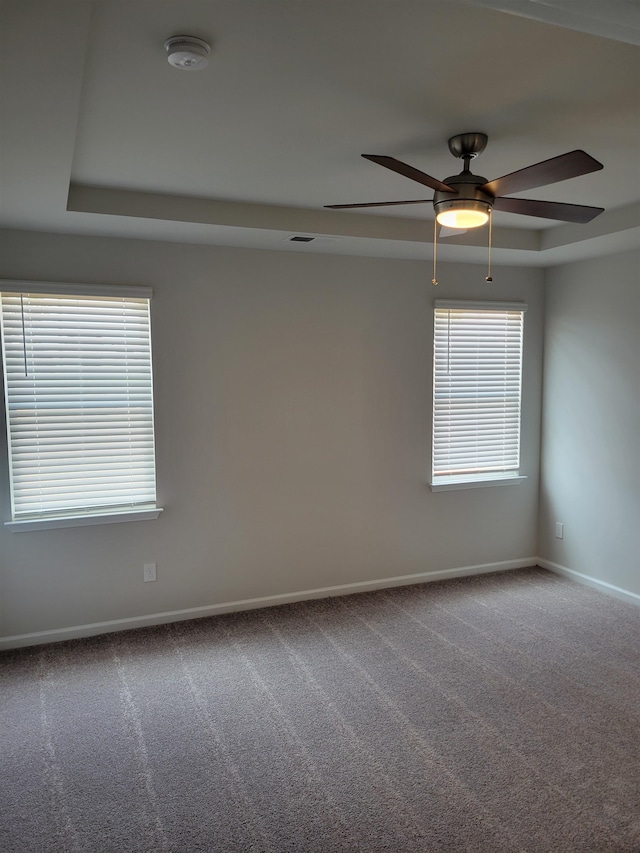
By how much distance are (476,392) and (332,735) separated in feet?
9.54

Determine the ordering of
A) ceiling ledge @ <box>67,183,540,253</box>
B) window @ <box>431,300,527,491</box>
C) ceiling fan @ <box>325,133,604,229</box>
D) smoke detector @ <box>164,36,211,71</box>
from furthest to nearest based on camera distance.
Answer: window @ <box>431,300,527,491</box>
ceiling ledge @ <box>67,183,540,253</box>
ceiling fan @ <box>325,133,604,229</box>
smoke detector @ <box>164,36,211,71</box>

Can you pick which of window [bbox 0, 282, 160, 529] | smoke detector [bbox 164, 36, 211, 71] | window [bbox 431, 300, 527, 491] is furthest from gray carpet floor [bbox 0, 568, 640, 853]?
smoke detector [bbox 164, 36, 211, 71]

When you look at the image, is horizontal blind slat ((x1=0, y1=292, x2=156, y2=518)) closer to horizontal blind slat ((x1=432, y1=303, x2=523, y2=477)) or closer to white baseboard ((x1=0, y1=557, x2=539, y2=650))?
white baseboard ((x1=0, y1=557, x2=539, y2=650))

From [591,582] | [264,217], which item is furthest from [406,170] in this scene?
[591,582]

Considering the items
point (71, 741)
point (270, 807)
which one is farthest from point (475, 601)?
point (71, 741)

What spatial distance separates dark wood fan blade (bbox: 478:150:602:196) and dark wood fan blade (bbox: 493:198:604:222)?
13cm

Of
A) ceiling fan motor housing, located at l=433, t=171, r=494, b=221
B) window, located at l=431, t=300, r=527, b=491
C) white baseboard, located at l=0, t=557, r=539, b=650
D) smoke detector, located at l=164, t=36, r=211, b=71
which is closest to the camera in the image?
smoke detector, located at l=164, t=36, r=211, b=71

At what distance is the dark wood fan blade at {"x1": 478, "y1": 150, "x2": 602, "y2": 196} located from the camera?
1983 millimetres

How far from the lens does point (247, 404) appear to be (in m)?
4.07

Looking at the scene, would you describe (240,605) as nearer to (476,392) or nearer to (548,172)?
(476,392)

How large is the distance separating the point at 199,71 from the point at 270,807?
2637mm

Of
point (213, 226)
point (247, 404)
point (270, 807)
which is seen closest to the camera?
point (270, 807)

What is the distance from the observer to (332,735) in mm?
2738

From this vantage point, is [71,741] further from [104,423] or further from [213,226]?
[213,226]
